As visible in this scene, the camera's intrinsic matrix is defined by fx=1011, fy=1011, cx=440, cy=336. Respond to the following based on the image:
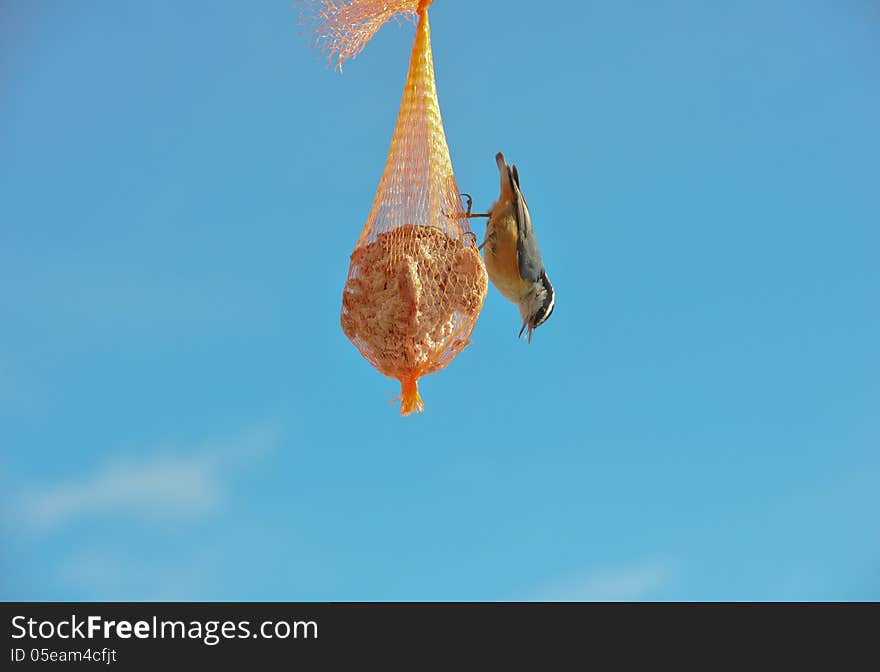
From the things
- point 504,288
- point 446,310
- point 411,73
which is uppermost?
point 411,73

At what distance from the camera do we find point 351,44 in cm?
447

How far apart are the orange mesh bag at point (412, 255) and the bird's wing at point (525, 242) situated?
0.46 m

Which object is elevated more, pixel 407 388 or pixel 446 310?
pixel 446 310

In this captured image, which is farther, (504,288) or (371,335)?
(504,288)

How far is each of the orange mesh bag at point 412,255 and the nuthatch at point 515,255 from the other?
→ 0.43 meters

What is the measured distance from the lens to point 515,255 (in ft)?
15.9

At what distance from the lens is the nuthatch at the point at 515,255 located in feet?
15.9

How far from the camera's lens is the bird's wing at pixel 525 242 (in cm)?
486

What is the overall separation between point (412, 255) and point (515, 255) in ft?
2.41

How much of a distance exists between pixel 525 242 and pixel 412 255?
0.78 metres

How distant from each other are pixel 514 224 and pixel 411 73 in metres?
0.92

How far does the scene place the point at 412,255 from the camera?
4.29 m
